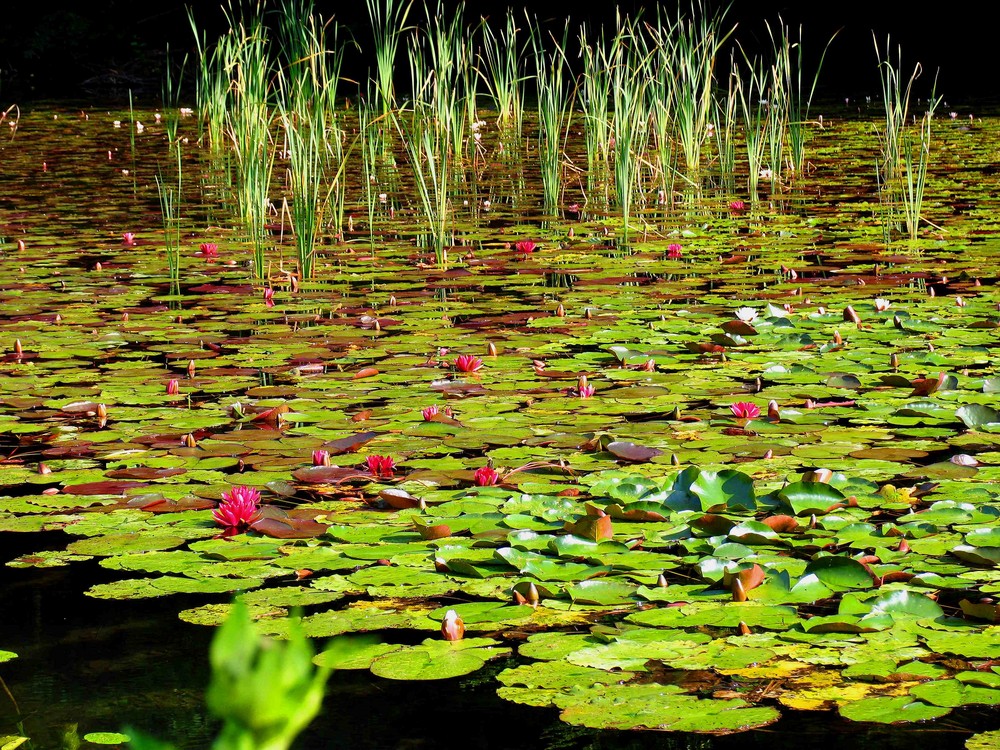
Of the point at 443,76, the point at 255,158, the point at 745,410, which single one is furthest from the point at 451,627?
the point at 443,76

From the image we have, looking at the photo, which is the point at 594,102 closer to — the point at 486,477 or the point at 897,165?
the point at 897,165

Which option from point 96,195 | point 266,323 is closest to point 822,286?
point 266,323

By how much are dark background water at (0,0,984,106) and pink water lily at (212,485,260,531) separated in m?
12.6

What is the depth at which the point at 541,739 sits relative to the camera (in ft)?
5.39

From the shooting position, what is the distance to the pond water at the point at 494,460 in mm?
1803

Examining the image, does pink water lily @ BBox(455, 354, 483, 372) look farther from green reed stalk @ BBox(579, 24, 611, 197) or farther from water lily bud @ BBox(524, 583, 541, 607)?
green reed stalk @ BBox(579, 24, 611, 197)

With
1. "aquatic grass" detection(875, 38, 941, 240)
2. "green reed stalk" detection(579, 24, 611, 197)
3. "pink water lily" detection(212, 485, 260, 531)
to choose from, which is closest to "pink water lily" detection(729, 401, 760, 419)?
"pink water lily" detection(212, 485, 260, 531)

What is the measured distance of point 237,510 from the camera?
94.4 inches

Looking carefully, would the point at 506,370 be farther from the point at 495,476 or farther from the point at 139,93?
the point at 139,93

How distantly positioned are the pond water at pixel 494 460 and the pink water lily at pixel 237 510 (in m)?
0.05

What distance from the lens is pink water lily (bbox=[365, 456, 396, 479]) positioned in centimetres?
271

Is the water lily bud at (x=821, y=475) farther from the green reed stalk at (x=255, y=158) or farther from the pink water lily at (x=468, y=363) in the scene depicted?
the green reed stalk at (x=255, y=158)

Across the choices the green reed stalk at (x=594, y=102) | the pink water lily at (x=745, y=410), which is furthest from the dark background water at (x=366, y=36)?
the pink water lily at (x=745, y=410)

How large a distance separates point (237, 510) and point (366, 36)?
17.4 metres
